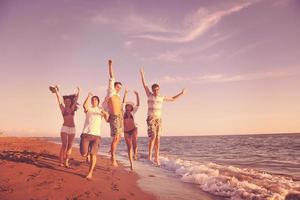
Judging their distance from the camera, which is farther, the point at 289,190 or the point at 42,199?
the point at 289,190

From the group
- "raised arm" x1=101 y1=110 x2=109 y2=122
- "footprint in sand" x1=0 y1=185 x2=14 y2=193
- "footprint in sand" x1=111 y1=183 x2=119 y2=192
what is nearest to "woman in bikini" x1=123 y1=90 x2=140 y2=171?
"raised arm" x1=101 y1=110 x2=109 y2=122

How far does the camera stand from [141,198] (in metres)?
7.18

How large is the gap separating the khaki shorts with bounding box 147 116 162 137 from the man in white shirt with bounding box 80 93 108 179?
1.75m

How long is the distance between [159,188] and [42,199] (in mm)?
3621

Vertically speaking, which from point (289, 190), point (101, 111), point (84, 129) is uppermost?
point (101, 111)

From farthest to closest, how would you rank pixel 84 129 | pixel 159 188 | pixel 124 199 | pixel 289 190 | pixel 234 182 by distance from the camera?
pixel 234 182 → pixel 289 190 → pixel 159 188 → pixel 84 129 → pixel 124 199

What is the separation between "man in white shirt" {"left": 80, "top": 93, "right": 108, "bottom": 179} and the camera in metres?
7.85

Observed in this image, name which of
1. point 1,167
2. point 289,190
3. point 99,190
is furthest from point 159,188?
point 1,167

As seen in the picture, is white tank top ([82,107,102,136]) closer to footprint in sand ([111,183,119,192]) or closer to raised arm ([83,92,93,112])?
raised arm ([83,92,93,112])

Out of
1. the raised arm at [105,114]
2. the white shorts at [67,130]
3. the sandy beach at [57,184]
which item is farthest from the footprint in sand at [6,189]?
the raised arm at [105,114]

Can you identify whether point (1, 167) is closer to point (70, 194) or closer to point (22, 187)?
point (22, 187)

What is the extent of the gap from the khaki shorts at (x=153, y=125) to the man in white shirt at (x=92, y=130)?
1750 mm

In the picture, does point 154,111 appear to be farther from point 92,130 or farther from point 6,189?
point 6,189

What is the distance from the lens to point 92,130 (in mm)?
7914
